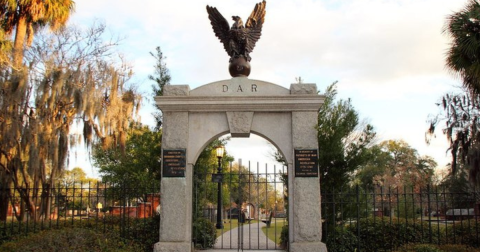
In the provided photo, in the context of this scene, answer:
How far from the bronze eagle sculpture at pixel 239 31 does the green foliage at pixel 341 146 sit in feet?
8.33

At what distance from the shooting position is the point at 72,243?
26.4 ft

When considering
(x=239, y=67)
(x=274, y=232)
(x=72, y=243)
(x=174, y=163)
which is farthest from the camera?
(x=274, y=232)

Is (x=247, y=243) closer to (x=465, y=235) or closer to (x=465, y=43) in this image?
(x=465, y=235)

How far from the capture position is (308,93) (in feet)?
29.3

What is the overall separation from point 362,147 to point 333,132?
758 millimetres

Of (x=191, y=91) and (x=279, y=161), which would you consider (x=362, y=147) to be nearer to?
(x=279, y=161)

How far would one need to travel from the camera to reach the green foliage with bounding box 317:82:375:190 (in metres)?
9.56

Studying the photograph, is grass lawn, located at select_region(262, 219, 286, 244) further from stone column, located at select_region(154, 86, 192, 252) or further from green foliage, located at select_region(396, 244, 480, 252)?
green foliage, located at select_region(396, 244, 480, 252)

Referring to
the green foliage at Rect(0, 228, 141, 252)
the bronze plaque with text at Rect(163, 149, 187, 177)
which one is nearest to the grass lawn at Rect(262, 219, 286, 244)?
the bronze plaque with text at Rect(163, 149, 187, 177)

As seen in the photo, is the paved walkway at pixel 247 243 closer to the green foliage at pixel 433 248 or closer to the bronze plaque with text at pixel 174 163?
the bronze plaque with text at pixel 174 163

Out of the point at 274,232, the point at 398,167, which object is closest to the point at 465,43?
the point at 274,232

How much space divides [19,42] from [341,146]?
11467mm

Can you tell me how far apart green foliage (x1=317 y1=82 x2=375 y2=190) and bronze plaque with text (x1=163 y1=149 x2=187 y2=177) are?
3193 millimetres

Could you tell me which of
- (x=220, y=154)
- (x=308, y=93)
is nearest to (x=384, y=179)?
(x=220, y=154)
